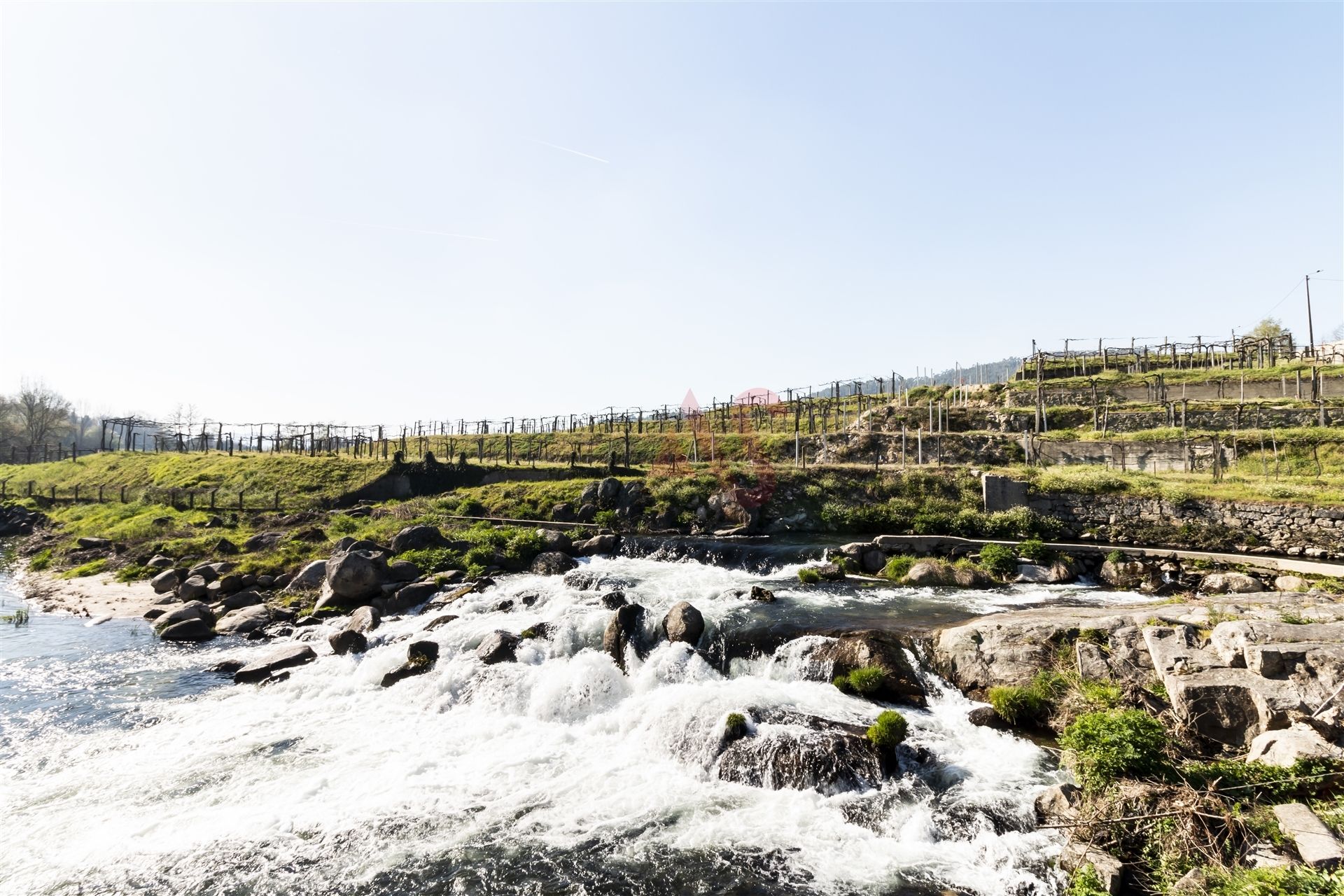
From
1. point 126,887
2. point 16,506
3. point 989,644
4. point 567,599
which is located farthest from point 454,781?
point 16,506

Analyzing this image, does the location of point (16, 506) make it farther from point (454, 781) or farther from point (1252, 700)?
point (1252, 700)

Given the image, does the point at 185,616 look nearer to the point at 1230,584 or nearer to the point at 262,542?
the point at 262,542

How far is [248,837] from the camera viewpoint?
12336 millimetres

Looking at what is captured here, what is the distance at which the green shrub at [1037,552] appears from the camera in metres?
26.7

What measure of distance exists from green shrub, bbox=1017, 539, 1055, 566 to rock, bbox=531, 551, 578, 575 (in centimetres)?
2211

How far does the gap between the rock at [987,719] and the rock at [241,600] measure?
30.2 metres

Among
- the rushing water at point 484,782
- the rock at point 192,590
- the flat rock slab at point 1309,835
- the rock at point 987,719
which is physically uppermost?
the flat rock slab at point 1309,835

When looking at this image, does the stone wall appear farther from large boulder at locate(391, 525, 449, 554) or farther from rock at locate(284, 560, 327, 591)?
rock at locate(284, 560, 327, 591)

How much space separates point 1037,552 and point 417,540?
31.6 metres

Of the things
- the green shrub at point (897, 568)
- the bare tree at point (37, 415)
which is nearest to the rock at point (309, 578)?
the green shrub at point (897, 568)

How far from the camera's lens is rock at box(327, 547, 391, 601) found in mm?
26859

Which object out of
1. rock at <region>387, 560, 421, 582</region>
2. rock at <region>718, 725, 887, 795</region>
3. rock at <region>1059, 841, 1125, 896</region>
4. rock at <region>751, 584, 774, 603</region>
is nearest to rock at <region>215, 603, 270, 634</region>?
rock at <region>387, 560, 421, 582</region>

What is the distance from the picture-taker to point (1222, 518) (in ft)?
92.6

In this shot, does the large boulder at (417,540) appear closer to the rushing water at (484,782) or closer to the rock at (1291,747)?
the rushing water at (484,782)
